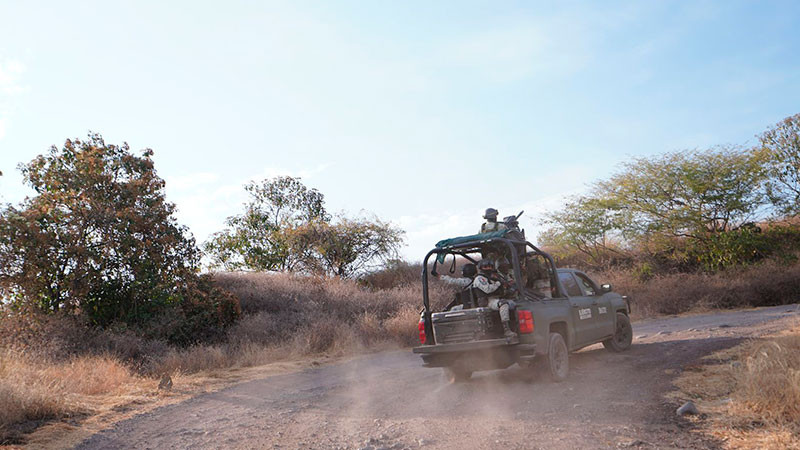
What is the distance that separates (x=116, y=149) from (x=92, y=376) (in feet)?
34.5

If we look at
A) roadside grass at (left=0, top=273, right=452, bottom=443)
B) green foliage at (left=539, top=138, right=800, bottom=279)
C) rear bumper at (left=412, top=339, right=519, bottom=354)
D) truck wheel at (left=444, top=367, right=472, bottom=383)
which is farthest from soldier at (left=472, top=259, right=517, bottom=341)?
green foliage at (left=539, top=138, right=800, bottom=279)

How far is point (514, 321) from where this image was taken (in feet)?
27.0

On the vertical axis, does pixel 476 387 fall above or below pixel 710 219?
below

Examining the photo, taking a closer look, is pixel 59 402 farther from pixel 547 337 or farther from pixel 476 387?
pixel 547 337

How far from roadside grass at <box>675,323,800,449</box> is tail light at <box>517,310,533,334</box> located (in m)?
2.04

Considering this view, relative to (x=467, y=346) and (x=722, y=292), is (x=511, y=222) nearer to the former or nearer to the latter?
(x=467, y=346)

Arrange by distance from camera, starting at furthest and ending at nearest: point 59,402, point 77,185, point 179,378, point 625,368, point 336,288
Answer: point 336,288, point 77,185, point 179,378, point 625,368, point 59,402

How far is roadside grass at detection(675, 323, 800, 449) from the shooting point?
4926 millimetres

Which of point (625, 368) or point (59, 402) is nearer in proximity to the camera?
point (59, 402)

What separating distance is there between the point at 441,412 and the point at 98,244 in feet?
45.8

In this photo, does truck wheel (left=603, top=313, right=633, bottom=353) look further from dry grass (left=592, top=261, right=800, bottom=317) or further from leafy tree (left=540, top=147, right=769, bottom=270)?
leafy tree (left=540, top=147, right=769, bottom=270)

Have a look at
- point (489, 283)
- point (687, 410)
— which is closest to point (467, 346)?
point (489, 283)

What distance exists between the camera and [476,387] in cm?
850

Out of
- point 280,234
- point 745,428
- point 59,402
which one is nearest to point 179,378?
point 59,402
